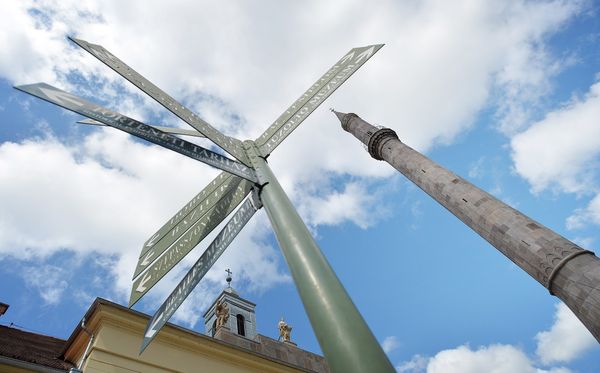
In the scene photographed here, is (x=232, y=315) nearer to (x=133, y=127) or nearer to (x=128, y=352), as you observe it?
(x=128, y=352)

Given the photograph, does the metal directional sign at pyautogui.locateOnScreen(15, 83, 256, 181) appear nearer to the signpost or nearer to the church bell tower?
the signpost

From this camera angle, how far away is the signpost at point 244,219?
6.60ft

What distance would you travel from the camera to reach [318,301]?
7.18 ft

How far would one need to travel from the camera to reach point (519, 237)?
14586mm

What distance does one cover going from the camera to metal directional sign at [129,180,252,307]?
10.7 ft

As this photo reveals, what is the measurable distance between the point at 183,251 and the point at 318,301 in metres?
1.77

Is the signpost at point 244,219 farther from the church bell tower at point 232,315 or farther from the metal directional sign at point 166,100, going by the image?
the church bell tower at point 232,315

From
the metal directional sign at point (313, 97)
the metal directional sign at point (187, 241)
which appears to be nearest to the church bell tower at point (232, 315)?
the metal directional sign at point (187, 241)

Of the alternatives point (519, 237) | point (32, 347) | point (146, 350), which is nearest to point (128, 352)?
point (146, 350)

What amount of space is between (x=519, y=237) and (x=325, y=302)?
1492cm

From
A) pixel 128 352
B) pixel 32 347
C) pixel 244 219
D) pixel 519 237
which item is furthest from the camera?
pixel 519 237

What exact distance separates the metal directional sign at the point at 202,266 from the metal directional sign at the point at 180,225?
228 millimetres

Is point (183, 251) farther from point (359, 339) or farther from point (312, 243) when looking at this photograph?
point (359, 339)

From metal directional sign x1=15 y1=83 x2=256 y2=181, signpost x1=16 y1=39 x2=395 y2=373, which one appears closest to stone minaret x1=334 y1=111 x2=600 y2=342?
signpost x1=16 y1=39 x2=395 y2=373
